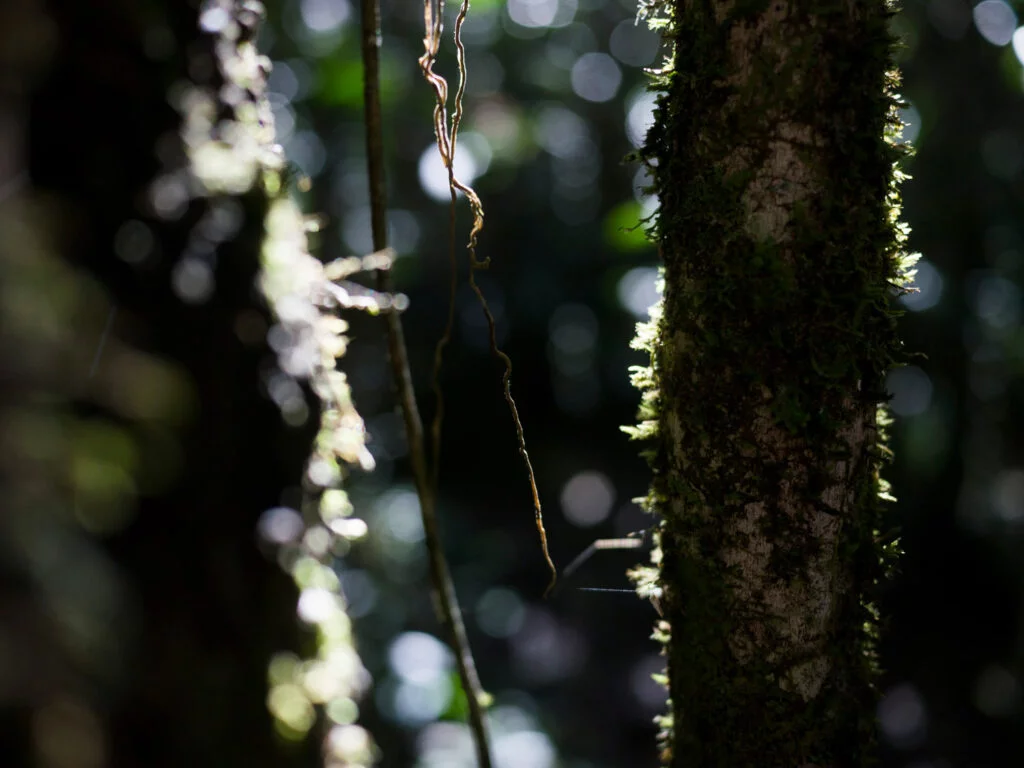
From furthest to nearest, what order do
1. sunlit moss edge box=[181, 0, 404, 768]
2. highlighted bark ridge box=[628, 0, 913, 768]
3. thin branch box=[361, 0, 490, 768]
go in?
thin branch box=[361, 0, 490, 768] < highlighted bark ridge box=[628, 0, 913, 768] < sunlit moss edge box=[181, 0, 404, 768]

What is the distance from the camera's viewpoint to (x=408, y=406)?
1.39 metres

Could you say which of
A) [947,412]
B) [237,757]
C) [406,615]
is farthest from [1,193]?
[406,615]

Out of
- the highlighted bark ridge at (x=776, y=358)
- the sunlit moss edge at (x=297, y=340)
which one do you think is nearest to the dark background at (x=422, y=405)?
the sunlit moss edge at (x=297, y=340)

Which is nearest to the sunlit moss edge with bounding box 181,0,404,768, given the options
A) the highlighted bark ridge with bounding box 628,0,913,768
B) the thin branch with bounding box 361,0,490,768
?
the thin branch with bounding box 361,0,490,768

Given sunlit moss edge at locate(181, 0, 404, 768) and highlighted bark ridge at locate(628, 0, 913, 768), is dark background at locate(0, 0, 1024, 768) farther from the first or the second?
highlighted bark ridge at locate(628, 0, 913, 768)

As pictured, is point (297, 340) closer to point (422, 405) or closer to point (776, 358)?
point (776, 358)

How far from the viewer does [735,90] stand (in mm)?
1047

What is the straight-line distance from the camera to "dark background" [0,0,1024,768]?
655 millimetres

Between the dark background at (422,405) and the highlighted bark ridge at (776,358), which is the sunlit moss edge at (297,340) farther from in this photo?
the highlighted bark ridge at (776,358)

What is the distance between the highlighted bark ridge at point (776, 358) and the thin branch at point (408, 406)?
37 centimetres

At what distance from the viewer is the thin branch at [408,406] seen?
1.31m

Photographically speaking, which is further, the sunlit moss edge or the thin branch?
the thin branch

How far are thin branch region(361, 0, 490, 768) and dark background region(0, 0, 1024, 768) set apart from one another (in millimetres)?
224

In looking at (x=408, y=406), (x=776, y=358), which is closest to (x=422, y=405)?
(x=408, y=406)
